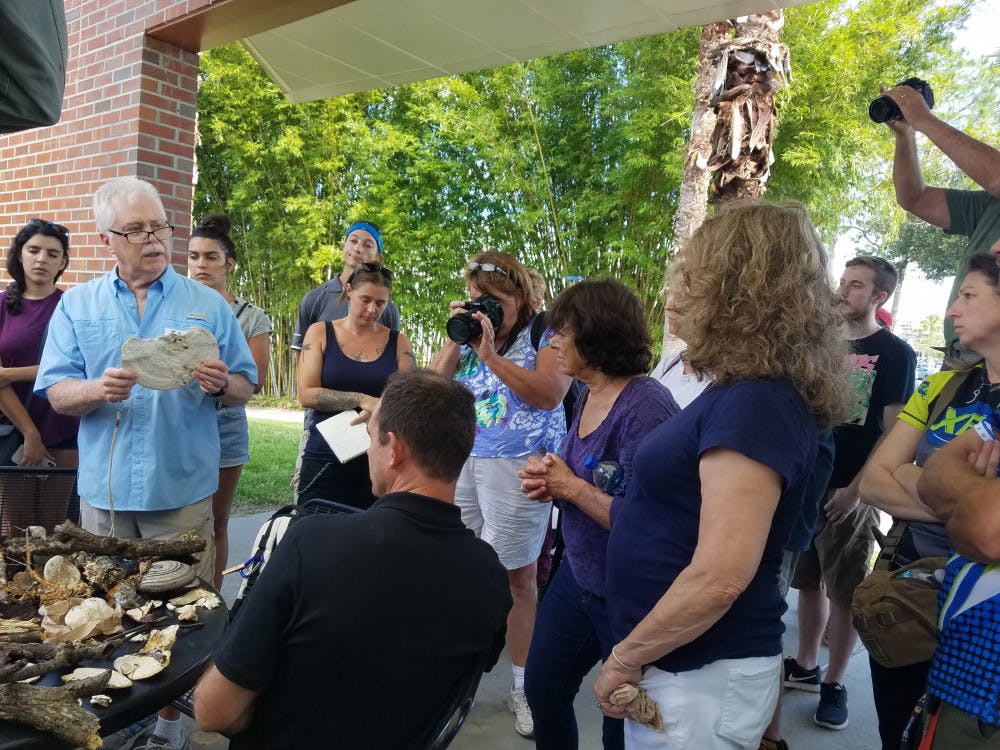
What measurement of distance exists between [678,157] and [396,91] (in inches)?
189

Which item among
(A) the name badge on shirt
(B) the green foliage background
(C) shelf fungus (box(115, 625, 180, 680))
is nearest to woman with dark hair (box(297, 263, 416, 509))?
(C) shelf fungus (box(115, 625, 180, 680))

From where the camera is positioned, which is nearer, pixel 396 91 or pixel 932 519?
pixel 932 519

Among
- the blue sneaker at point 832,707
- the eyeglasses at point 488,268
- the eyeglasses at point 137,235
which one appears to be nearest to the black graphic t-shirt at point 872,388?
the blue sneaker at point 832,707

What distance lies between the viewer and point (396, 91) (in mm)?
10898

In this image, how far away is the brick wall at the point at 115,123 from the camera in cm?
376

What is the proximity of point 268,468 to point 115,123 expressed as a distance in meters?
3.89

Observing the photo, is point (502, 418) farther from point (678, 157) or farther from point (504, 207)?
point (504, 207)

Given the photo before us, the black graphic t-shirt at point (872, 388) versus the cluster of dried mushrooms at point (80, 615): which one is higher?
the black graphic t-shirt at point (872, 388)

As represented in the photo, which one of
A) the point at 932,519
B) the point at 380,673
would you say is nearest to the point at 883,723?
the point at 932,519

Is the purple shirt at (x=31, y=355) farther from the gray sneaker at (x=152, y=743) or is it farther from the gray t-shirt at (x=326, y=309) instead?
the gray sneaker at (x=152, y=743)

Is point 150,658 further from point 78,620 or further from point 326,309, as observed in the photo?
point 326,309

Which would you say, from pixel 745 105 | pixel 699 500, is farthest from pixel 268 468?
pixel 699 500

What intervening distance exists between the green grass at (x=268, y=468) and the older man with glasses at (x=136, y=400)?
2.76 meters

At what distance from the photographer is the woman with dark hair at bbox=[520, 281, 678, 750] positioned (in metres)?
1.83
